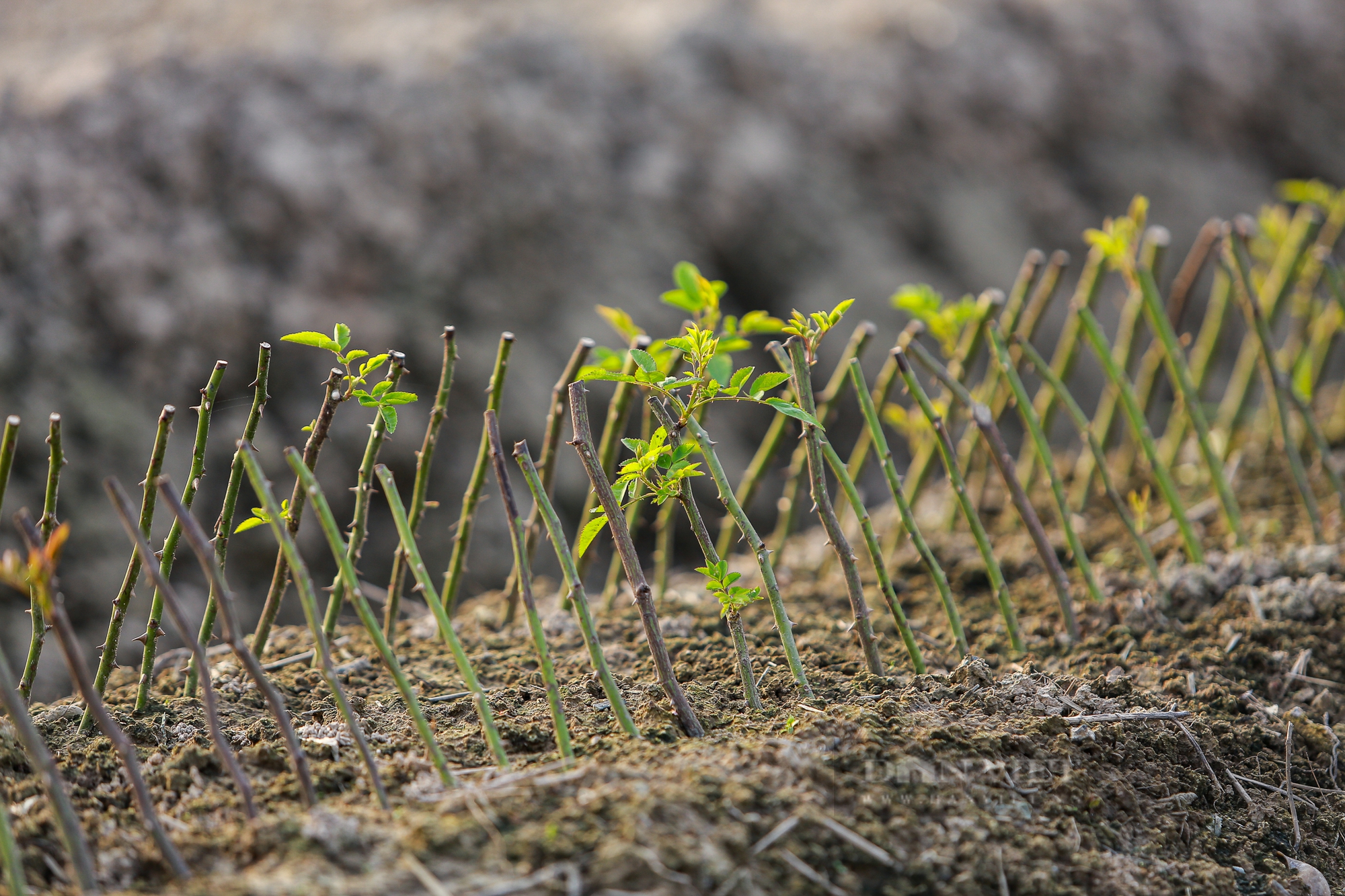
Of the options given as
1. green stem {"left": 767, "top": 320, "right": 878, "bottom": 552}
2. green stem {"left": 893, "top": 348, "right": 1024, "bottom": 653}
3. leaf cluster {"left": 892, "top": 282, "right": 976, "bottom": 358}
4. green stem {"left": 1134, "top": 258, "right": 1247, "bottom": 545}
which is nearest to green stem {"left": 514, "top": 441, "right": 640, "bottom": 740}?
green stem {"left": 767, "top": 320, "right": 878, "bottom": 552}

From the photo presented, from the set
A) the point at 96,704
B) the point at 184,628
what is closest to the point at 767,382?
the point at 184,628

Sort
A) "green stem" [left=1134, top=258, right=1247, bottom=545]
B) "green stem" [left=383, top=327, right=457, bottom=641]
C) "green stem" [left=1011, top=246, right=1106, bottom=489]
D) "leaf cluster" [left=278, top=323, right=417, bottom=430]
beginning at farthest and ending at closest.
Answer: "green stem" [left=1011, top=246, right=1106, bottom=489] → "green stem" [left=1134, top=258, right=1247, bottom=545] → "green stem" [left=383, top=327, right=457, bottom=641] → "leaf cluster" [left=278, top=323, right=417, bottom=430]

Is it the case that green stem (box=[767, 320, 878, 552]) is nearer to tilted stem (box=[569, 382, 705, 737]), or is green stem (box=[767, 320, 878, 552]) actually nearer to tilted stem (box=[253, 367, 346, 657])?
tilted stem (box=[569, 382, 705, 737])

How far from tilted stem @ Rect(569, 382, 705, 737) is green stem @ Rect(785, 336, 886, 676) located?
36cm

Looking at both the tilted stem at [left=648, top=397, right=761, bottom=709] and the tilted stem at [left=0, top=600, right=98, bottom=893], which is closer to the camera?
the tilted stem at [left=0, top=600, right=98, bottom=893]

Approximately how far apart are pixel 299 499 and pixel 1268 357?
2.42 metres

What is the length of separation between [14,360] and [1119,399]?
3246 mm

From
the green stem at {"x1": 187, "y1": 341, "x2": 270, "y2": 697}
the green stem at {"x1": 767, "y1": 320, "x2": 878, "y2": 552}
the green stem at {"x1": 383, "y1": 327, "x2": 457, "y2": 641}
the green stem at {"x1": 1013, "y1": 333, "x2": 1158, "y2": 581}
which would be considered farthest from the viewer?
the green stem at {"x1": 1013, "y1": 333, "x2": 1158, "y2": 581}

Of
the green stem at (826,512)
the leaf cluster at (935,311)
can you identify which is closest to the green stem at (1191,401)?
the leaf cluster at (935,311)

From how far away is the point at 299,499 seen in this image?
5.13ft

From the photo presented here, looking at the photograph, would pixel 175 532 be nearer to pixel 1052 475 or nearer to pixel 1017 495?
pixel 1017 495

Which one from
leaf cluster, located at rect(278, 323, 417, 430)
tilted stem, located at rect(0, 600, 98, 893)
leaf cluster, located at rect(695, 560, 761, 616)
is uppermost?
leaf cluster, located at rect(278, 323, 417, 430)

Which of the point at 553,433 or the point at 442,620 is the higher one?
the point at 553,433

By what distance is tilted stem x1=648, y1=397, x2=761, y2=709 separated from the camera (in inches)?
57.2
